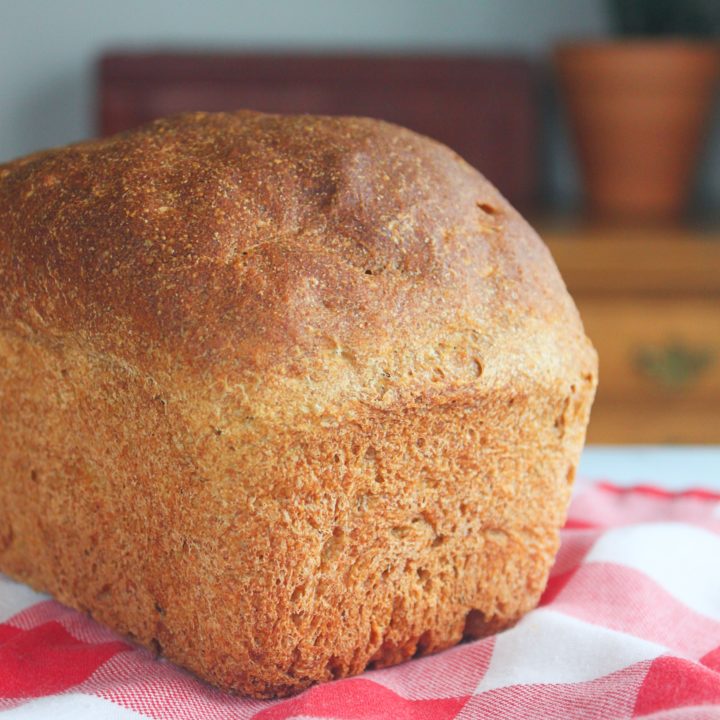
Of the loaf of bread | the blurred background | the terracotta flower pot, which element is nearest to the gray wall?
the blurred background

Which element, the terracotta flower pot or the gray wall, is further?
the gray wall

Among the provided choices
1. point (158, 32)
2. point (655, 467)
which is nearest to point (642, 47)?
point (158, 32)

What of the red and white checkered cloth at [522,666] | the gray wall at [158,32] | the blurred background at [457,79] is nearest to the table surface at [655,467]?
the red and white checkered cloth at [522,666]

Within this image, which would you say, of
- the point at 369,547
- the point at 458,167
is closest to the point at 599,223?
the point at 458,167

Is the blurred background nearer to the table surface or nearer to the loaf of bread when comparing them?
the table surface

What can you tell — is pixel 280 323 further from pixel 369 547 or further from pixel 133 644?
pixel 133 644

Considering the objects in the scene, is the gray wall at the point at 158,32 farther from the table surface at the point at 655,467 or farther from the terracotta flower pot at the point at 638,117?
the table surface at the point at 655,467

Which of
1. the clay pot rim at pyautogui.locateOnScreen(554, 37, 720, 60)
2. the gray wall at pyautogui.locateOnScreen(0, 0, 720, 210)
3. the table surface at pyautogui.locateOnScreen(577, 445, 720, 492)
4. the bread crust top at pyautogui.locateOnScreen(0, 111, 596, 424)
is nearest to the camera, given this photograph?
the bread crust top at pyautogui.locateOnScreen(0, 111, 596, 424)
